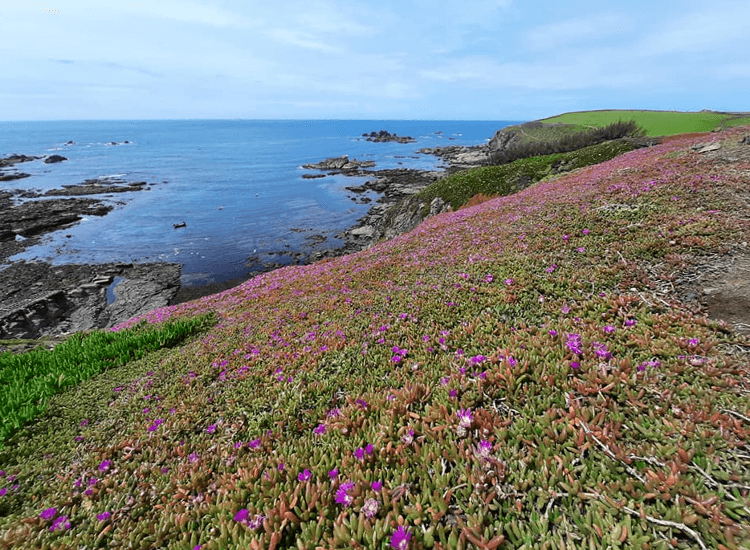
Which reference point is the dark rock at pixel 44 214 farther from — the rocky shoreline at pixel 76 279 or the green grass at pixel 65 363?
the green grass at pixel 65 363

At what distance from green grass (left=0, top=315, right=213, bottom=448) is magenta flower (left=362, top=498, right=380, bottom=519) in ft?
22.6

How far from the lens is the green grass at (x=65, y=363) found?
667 centimetres

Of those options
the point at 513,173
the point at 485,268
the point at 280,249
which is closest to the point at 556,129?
the point at 513,173

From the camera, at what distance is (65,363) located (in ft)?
28.6

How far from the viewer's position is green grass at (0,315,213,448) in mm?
6672

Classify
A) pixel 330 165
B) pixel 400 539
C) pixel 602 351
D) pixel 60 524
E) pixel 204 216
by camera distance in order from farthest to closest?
pixel 330 165 < pixel 204 216 < pixel 602 351 < pixel 60 524 < pixel 400 539

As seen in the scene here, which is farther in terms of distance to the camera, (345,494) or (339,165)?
(339,165)

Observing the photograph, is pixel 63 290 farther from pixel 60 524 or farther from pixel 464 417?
pixel 464 417

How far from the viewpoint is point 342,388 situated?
5770 mm

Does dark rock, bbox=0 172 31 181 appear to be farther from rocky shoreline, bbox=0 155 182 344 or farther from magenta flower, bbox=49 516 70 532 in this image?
magenta flower, bbox=49 516 70 532

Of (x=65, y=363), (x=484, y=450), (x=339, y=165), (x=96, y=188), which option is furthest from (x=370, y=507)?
(x=339, y=165)

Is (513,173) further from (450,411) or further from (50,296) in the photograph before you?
(50,296)

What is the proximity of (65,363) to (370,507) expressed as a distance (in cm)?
990

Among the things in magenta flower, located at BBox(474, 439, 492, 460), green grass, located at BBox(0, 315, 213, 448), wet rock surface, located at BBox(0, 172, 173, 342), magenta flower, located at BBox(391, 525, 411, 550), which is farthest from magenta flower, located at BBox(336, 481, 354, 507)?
wet rock surface, located at BBox(0, 172, 173, 342)
